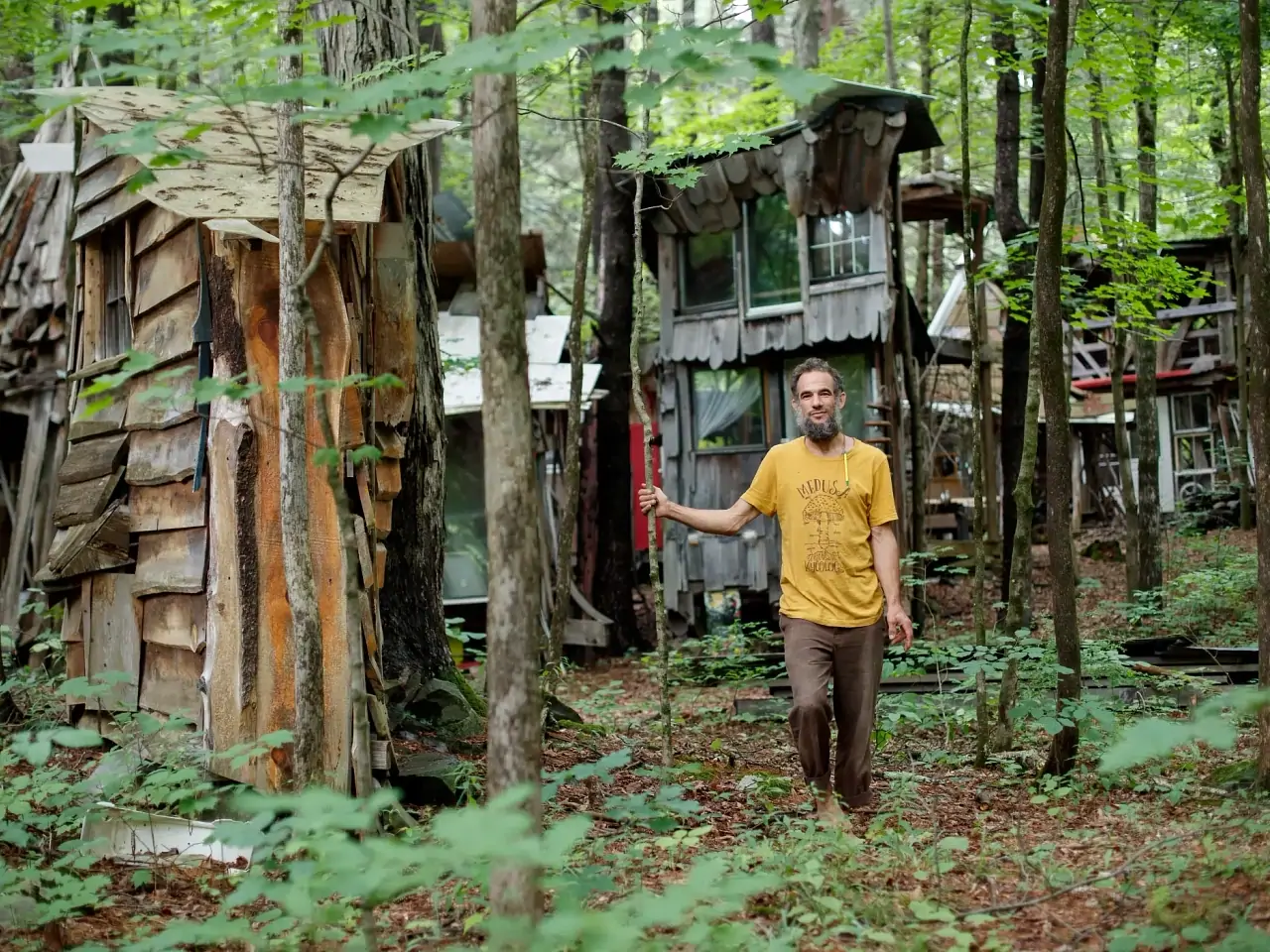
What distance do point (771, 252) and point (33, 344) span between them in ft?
31.1

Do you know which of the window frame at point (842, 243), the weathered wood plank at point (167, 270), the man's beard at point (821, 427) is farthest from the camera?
the window frame at point (842, 243)

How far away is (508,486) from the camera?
3078 millimetres

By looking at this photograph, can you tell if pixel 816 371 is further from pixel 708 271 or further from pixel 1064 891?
pixel 708 271

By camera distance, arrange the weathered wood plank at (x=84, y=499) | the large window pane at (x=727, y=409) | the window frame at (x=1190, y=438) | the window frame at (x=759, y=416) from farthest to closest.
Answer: the window frame at (x=1190, y=438)
the large window pane at (x=727, y=409)
the window frame at (x=759, y=416)
the weathered wood plank at (x=84, y=499)

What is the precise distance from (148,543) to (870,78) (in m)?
16.3

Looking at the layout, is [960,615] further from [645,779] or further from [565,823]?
[565,823]

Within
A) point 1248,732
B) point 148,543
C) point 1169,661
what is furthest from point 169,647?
point 1169,661

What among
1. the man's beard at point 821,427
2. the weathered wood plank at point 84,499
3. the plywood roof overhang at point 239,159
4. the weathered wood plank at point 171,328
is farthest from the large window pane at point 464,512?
the man's beard at point 821,427

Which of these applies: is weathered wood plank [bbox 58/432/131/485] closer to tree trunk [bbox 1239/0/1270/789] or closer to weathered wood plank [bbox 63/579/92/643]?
weathered wood plank [bbox 63/579/92/643]

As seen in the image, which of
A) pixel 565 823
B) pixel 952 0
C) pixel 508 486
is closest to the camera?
pixel 565 823

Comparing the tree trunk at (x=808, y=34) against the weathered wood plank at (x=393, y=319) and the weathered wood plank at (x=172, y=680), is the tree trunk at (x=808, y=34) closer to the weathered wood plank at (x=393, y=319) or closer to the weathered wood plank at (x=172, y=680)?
the weathered wood plank at (x=393, y=319)

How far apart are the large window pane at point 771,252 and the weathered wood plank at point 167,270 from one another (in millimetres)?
10632

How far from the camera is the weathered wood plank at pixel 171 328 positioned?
6035 mm

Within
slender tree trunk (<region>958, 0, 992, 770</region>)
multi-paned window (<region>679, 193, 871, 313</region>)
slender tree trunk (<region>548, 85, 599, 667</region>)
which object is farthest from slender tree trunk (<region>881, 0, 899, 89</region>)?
slender tree trunk (<region>958, 0, 992, 770</region>)
